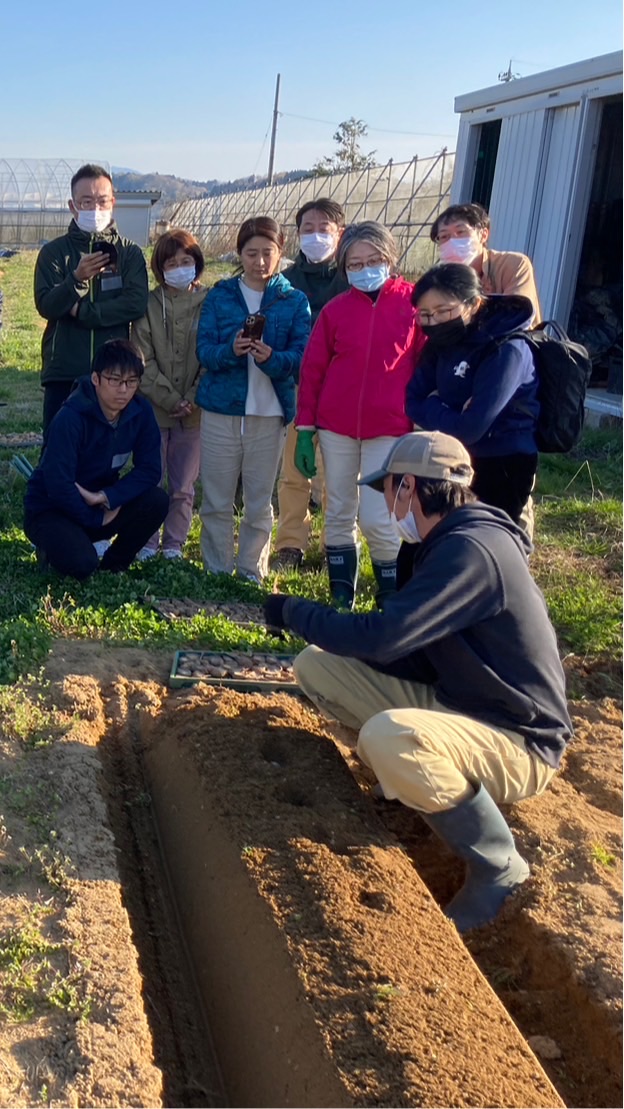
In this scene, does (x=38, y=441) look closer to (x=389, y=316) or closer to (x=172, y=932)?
(x=389, y=316)

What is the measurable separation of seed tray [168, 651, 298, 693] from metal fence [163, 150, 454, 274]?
16.8 meters

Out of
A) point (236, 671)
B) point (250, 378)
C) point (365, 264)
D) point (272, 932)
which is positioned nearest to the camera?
point (272, 932)

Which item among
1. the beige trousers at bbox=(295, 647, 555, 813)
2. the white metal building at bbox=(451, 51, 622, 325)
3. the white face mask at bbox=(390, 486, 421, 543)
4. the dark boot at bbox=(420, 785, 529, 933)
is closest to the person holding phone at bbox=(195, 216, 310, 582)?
the white face mask at bbox=(390, 486, 421, 543)

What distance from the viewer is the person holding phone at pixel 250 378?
5.79 m

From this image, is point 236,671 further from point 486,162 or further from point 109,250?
point 486,162

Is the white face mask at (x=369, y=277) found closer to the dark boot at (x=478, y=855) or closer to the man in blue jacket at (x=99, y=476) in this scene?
the man in blue jacket at (x=99, y=476)

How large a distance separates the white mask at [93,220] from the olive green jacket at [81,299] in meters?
0.04

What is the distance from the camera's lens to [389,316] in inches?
216

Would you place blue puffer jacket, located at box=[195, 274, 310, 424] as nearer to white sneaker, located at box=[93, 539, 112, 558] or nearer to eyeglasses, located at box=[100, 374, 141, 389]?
eyeglasses, located at box=[100, 374, 141, 389]

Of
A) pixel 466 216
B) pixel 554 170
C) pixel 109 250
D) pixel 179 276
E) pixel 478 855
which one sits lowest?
pixel 478 855

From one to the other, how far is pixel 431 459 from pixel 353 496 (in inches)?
84.7

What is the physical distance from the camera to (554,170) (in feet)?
35.4

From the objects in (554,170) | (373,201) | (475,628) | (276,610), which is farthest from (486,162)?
(373,201)

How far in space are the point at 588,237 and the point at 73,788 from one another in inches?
395
